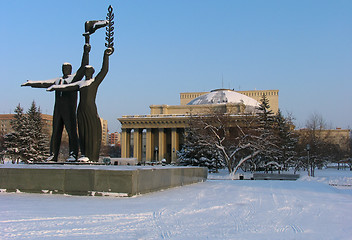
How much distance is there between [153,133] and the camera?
276 ft

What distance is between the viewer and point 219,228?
240 inches

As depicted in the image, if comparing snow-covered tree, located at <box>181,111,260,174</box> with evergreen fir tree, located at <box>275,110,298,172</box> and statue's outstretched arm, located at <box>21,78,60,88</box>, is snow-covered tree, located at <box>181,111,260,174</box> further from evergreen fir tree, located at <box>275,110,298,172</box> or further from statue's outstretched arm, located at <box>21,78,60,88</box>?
statue's outstretched arm, located at <box>21,78,60,88</box>

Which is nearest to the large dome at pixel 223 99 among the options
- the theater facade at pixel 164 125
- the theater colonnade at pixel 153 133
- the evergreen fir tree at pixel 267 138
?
the theater facade at pixel 164 125

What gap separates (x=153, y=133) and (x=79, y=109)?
70.3 meters

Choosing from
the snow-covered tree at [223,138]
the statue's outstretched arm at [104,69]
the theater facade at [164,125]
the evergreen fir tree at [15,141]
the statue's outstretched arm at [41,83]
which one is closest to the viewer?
the statue's outstretched arm at [104,69]

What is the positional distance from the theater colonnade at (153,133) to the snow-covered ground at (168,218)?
→ 68.3 m

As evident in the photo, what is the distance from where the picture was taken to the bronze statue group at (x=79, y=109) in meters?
13.8

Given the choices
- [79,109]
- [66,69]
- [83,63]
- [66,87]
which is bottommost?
[79,109]

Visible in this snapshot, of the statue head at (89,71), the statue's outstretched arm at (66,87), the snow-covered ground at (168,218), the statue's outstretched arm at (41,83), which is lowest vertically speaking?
the snow-covered ground at (168,218)

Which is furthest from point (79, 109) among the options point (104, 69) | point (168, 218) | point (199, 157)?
point (199, 157)

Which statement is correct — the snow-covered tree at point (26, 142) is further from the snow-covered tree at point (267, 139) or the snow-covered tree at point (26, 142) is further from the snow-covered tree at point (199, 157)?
the snow-covered tree at point (267, 139)

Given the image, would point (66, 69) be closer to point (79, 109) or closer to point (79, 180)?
point (79, 109)

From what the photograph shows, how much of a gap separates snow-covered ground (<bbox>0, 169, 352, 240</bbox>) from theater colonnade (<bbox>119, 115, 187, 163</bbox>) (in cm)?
6834

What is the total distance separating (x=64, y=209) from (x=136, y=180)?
261 cm
